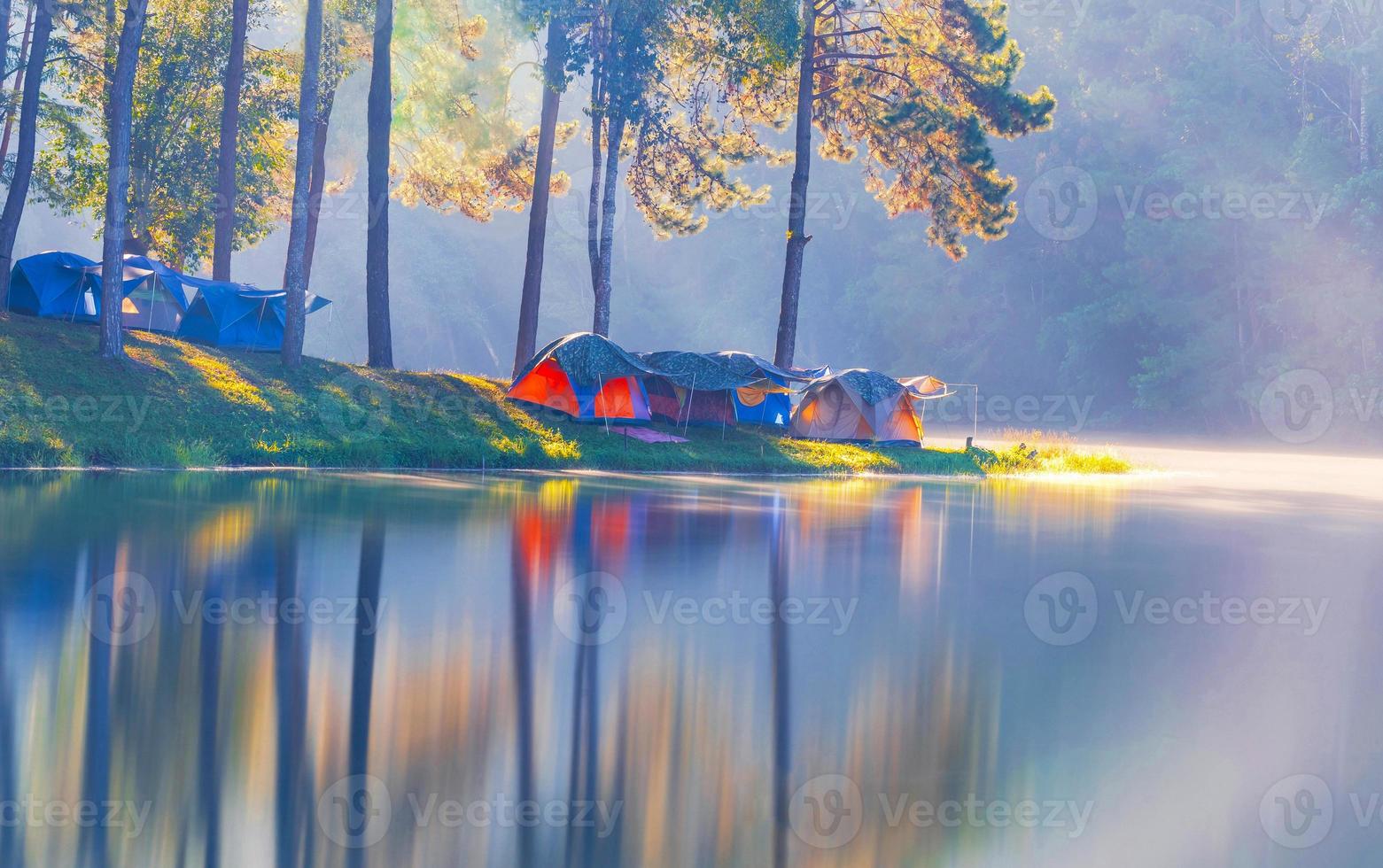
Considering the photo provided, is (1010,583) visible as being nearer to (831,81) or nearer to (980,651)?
(980,651)

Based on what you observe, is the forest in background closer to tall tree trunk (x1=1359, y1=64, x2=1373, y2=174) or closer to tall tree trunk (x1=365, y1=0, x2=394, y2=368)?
tall tree trunk (x1=1359, y1=64, x2=1373, y2=174)

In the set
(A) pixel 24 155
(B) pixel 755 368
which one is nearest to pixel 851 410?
(B) pixel 755 368

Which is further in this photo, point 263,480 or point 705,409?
point 705,409

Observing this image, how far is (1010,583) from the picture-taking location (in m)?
11.5

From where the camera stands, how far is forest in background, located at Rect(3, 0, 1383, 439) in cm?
5756

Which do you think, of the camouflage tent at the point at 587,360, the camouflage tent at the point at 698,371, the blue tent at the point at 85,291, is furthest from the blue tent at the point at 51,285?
the camouflage tent at the point at 698,371

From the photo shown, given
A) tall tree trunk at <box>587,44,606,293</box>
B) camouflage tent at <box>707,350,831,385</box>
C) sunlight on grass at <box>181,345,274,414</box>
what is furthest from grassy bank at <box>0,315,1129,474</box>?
tall tree trunk at <box>587,44,606,293</box>

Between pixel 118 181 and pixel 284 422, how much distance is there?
503cm

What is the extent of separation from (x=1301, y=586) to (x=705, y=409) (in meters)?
21.4

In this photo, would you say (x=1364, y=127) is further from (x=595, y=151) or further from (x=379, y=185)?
(x=379, y=185)

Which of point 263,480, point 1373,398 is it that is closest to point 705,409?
point 263,480

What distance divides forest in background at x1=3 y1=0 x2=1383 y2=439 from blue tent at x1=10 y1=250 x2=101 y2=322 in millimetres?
13976

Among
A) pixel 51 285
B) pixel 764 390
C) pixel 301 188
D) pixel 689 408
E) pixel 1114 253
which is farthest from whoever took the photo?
pixel 1114 253

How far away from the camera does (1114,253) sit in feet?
221
